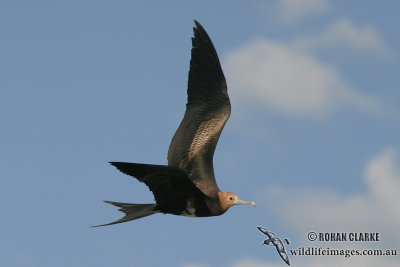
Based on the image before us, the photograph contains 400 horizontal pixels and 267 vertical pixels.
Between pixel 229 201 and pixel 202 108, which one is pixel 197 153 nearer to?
pixel 202 108

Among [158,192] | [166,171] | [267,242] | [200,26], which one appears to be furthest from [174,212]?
[200,26]

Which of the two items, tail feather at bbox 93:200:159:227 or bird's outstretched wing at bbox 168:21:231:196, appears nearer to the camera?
tail feather at bbox 93:200:159:227

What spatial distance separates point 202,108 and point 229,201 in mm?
2340

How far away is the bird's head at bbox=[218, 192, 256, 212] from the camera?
473 inches

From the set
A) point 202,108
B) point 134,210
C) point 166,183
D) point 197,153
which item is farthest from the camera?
point 202,108

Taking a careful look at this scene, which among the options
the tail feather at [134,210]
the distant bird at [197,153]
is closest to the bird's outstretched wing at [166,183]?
the distant bird at [197,153]

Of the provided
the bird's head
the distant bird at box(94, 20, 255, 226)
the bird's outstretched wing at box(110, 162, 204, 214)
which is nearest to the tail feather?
the distant bird at box(94, 20, 255, 226)

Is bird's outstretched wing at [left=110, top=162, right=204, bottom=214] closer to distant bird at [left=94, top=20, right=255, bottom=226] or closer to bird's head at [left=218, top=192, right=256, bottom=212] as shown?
distant bird at [left=94, top=20, right=255, bottom=226]

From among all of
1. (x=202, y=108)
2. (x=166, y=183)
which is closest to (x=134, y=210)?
(x=166, y=183)

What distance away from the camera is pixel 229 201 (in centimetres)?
1204

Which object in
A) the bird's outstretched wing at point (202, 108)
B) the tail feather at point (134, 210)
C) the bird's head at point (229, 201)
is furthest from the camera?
the bird's outstretched wing at point (202, 108)

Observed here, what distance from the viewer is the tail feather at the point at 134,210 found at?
11875mm

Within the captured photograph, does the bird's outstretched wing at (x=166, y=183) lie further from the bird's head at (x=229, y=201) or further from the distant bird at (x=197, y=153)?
the bird's head at (x=229, y=201)

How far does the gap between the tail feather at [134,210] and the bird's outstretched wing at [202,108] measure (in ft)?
3.73
